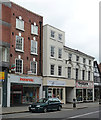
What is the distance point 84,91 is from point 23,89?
49.5 feet

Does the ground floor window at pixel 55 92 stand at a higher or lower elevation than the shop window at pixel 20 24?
lower

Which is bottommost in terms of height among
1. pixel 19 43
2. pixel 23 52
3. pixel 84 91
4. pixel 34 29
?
pixel 84 91

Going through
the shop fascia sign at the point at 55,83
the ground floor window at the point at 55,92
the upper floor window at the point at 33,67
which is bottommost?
the ground floor window at the point at 55,92

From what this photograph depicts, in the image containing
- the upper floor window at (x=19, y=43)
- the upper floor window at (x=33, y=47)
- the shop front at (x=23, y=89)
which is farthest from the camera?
the upper floor window at (x=33, y=47)

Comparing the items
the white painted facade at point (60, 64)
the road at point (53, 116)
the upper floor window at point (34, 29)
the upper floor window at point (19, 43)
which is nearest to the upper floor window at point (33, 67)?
the white painted facade at point (60, 64)

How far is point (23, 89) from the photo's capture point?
27766mm

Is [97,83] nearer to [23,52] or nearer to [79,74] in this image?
[79,74]

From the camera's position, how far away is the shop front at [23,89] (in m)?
25.4

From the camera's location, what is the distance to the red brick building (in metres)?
25.8

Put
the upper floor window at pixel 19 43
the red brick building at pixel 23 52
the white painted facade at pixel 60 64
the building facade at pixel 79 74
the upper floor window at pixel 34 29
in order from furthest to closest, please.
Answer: the building facade at pixel 79 74, the white painted facade at pixel 60 64, the upper floor window at pixel 34 29, the upper floor window at pixel 19 43, the red brick building at pixel 23 52

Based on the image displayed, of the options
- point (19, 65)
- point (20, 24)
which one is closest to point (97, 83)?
point (19, 65)

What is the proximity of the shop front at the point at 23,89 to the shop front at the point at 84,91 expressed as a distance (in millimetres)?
9602

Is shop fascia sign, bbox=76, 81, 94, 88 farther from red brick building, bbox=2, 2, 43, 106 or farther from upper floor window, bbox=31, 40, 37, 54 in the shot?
upper floor window, bbox=31, 40, 37, 54

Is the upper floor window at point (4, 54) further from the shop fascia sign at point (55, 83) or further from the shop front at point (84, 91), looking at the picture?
the shop front at point (84, 91)
